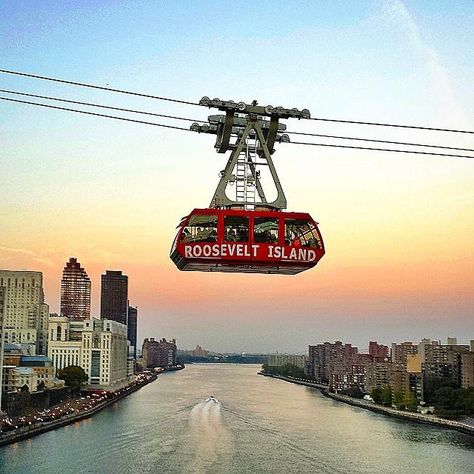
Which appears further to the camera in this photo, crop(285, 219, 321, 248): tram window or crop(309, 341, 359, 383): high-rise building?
crop(309, 341, 359, 383): high-rise building

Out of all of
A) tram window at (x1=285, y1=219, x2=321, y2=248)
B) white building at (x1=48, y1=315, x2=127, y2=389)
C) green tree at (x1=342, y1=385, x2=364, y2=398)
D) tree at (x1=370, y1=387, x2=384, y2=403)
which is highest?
tram window at (x1=285, y1=219, x2=321, y2=248)

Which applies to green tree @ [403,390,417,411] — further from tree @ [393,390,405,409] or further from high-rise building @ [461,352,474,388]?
high-rise building @ [461,352,474,388]

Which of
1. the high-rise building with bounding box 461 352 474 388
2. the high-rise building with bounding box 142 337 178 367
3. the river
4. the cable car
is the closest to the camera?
the cable car

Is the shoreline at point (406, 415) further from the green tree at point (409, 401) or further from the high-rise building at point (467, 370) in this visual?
the high-rise building at point (467, 370)

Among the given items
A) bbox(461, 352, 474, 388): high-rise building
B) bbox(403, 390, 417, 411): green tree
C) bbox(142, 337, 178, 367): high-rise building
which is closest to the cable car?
bbox(403, 390, 417, 411): green tree

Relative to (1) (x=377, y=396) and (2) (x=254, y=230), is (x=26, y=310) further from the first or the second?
(2) (x=254, y=230)

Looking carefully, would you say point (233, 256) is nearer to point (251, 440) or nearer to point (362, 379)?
point (251, 440)

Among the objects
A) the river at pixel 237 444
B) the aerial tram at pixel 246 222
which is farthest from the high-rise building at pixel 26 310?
the aerial tram at pixel 246 222
